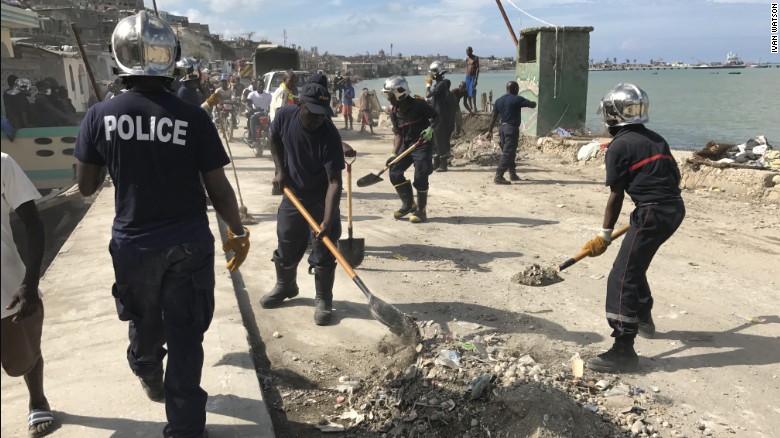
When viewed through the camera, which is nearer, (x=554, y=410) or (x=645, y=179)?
(x=554, y=410)

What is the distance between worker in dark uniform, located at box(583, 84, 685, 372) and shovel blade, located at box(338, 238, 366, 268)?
2.42 metres

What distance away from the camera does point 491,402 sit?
3.35 metres

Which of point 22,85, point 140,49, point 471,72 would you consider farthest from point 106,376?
point 471,72

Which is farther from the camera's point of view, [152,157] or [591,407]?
[591,407]

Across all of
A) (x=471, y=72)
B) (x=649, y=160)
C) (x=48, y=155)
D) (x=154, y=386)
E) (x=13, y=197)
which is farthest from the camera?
(x=471, y=72)

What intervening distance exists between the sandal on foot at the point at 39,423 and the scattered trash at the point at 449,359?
7.43 feet

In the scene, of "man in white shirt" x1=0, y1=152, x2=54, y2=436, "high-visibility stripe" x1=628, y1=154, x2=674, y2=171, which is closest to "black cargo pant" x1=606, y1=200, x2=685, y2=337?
"high-visibility stripe" x1=628, y1=154, x2=674, y2=171

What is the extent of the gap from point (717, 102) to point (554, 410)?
45397 millimetres

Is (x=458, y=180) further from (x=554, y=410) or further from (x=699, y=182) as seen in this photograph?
(x=554, y=410)

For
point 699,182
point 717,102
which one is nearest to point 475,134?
point 699,182

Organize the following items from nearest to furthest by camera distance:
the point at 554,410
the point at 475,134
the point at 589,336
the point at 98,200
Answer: the point at 554,410 < the point at 589,336 < the point at 98,200 < the point at 475,134

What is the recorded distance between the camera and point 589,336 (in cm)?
452

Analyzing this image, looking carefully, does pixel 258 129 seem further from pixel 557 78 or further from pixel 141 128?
pixel 141 128

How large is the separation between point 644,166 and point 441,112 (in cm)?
821
